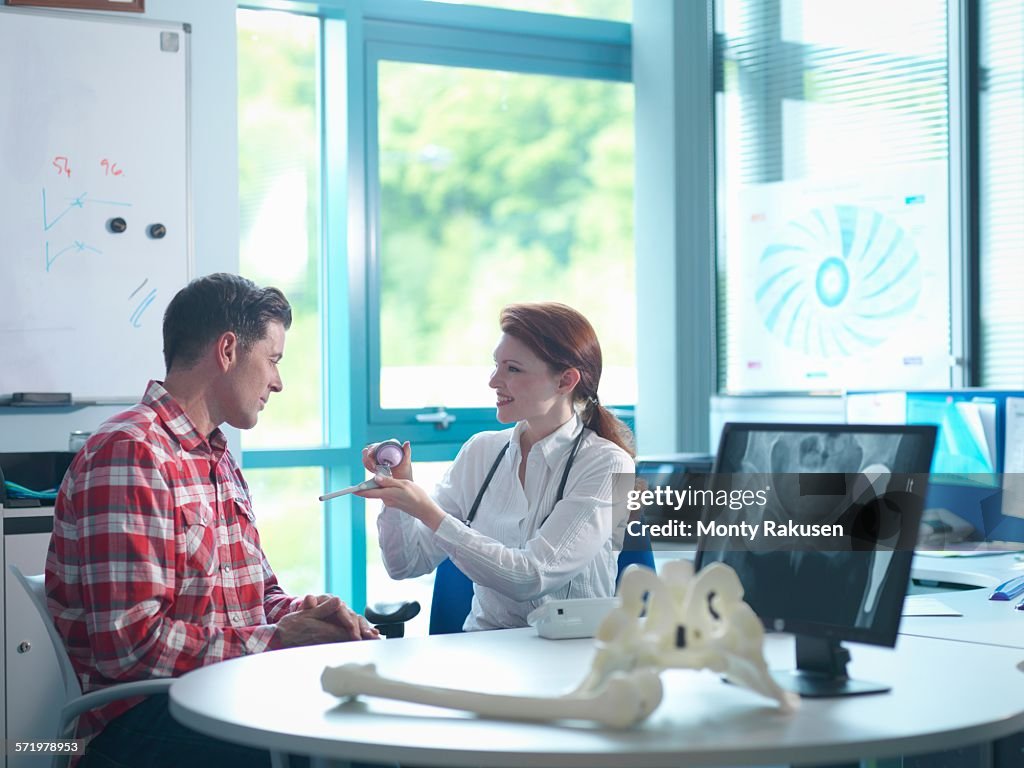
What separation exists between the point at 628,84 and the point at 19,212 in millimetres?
2586

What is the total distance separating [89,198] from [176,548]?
1.86 m

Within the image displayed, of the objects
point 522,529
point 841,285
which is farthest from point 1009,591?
point 841,285

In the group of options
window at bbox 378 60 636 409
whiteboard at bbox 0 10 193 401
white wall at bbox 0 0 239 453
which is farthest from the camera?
window at bbox 378 60 636 409

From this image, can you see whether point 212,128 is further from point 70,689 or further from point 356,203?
point 70,689

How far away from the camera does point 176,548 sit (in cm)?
184

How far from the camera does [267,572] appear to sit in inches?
88.9

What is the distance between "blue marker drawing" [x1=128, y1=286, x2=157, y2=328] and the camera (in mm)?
3396

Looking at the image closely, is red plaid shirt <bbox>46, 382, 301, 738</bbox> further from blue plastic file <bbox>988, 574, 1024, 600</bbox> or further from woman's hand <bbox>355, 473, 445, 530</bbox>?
blue plastic file <bbox>988, 574, 1024, 600</bbox>

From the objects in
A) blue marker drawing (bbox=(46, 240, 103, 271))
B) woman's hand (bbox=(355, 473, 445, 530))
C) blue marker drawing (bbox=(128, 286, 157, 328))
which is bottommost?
woman's hand (bbox=(355, 473, 445, 530))

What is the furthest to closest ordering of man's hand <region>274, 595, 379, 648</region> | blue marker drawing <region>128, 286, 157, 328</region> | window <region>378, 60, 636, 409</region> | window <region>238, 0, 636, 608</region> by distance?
window <region>378, 60, 636, 409</region>, window <region>238, 0, 636, 608</region>, blue marker drawing <region>128, 286, 157, 328</region>, man's hand <region>274, 595, 379, 648</region>

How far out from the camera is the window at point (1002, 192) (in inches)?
149

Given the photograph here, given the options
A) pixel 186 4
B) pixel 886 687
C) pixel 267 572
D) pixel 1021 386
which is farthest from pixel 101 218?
pixel 1021 386

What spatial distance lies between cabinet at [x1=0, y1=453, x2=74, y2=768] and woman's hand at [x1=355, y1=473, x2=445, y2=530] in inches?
46.3

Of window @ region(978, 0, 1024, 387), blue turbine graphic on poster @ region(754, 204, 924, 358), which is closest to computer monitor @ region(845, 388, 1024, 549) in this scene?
window @ region(978, 0, 1024, 387)
